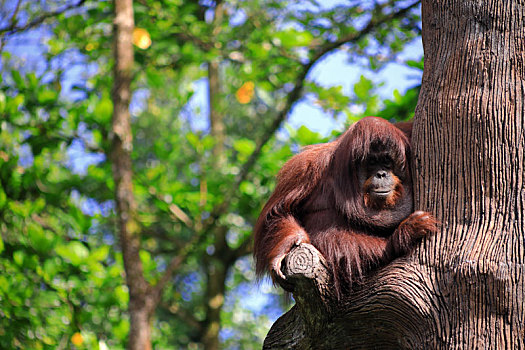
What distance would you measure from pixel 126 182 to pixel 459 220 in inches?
142

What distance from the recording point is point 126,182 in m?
5.35

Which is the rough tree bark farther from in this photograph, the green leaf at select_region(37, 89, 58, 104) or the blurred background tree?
the green leaf at select_region(37, 89, 58, 104)

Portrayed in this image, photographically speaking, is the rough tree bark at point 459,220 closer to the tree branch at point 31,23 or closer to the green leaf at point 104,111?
the green leaf at point 104,111

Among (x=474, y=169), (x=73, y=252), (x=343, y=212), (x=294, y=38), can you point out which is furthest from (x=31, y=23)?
(x=474, y=169)

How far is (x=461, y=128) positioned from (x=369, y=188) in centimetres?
71

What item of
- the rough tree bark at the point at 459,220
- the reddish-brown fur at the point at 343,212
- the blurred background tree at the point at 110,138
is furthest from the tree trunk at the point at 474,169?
the blurred background tree at the point at 110,138

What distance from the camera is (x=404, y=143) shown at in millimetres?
2941

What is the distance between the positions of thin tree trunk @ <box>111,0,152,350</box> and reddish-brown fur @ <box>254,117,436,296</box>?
2.15 metres

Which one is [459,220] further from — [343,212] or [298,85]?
[298,85]

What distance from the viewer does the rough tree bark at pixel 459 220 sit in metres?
2.12

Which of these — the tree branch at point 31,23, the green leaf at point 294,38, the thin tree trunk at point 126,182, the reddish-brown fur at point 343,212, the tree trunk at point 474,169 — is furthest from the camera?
the green leaf at point 294,38

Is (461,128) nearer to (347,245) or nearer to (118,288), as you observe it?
(347,245)

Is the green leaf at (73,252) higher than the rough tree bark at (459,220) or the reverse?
higher

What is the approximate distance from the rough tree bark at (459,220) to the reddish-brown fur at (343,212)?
5.0 inches
